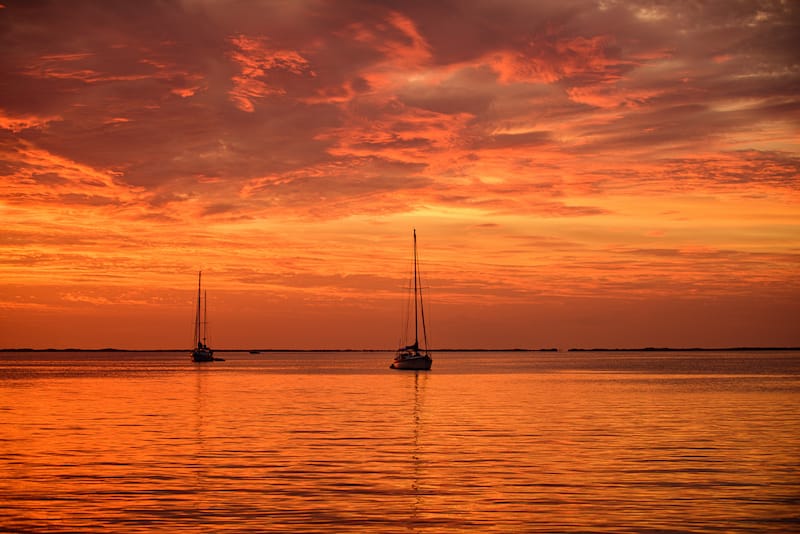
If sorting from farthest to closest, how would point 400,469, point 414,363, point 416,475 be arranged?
point 414,363 < point 400,469 < point 416,475

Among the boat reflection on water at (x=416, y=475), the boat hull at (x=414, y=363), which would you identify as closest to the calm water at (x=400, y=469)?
the boat reflection on water at (x=416, y=475)

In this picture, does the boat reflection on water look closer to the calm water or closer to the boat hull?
the calm water

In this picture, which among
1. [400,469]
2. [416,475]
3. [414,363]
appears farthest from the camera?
[414,363]

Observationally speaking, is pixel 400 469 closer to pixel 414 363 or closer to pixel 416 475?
pixel 416 475

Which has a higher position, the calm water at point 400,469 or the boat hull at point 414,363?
the boat hull at point 414,363

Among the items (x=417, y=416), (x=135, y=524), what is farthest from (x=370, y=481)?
(x=417, y=416)

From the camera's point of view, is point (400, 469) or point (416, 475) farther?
point (400, 469)

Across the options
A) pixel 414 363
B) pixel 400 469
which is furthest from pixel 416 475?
pixel 414 363

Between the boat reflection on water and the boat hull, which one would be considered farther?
the boat hull

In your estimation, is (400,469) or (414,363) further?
(414,363)

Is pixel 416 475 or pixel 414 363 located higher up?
pixel 414 363

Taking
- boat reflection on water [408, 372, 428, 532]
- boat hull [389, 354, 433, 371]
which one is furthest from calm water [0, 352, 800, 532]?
boat hull [389, 354, 433, 371]

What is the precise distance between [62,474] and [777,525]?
80.7 feet

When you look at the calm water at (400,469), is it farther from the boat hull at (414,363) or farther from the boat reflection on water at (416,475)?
the boat hull at (414,363)
